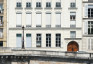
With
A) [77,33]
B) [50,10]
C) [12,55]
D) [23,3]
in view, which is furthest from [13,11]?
[12,55]

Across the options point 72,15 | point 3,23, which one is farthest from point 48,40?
point 3,23

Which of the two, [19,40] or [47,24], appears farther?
[47,24]

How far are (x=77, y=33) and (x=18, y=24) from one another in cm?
1181

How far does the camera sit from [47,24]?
65875mm

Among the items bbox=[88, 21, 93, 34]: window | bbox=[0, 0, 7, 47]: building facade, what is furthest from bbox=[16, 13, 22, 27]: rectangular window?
bbox=[88, 21, 93, 34]: window

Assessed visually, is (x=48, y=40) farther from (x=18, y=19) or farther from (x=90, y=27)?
(x=90, y=27)

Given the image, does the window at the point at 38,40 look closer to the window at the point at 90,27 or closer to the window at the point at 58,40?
the window at the point at 58,40

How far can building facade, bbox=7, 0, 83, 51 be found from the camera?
214ft

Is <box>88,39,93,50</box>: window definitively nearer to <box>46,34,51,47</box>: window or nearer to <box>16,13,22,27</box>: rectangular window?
<box>46,34,51,47</box>: window

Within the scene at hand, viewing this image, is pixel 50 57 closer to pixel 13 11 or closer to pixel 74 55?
pixel 74 55

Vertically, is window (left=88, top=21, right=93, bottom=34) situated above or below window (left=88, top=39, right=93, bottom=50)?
above

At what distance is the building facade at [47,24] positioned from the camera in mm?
65188

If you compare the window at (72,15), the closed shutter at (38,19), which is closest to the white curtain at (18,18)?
the closed shutter at (38,19)

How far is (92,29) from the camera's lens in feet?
214
